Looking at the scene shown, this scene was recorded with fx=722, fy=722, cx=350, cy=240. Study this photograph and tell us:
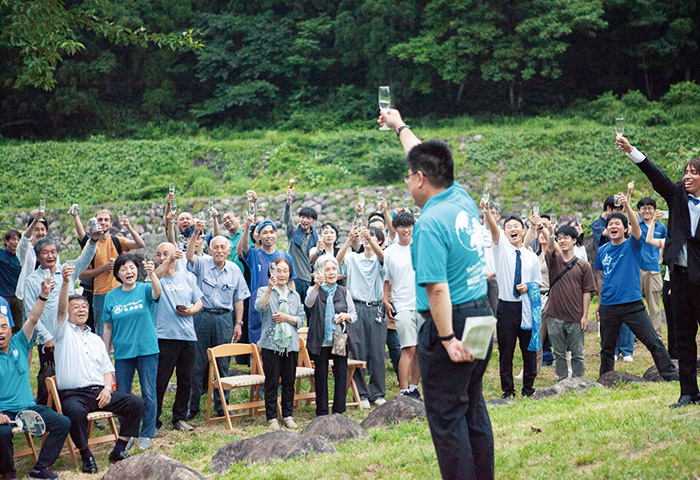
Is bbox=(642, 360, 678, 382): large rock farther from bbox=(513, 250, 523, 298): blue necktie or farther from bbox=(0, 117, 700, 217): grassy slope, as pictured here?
bbox=(0, 117, 700, 217): grassy slope

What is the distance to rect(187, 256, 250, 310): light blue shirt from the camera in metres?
8.31

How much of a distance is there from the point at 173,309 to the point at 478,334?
15.0 feet

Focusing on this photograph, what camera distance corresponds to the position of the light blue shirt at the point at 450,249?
12.4 ft

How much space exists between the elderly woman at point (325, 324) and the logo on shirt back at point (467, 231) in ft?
12.7

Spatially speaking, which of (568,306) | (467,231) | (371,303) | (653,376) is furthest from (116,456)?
(653,376)

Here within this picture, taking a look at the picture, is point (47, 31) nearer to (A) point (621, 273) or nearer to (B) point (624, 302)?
(A) point (621, 273)

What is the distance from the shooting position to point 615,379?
8188 millimetres

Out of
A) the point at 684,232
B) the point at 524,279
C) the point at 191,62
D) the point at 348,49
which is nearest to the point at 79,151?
the point at 191,62

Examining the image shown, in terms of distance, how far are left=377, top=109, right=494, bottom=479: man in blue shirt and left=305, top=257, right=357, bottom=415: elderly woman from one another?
386 centimetres

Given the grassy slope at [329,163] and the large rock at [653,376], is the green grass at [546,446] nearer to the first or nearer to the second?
the large rock at [653,376]

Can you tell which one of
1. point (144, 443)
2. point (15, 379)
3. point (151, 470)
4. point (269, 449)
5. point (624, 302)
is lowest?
point (144, 443)

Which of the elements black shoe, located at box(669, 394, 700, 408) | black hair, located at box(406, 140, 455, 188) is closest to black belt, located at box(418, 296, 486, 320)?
black hair, located at box(406, 140, 455, 188)

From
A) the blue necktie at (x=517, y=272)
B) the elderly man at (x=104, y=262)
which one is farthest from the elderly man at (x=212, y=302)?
the blue necktie at (x=517, y=272)

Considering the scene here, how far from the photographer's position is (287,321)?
7660mm
